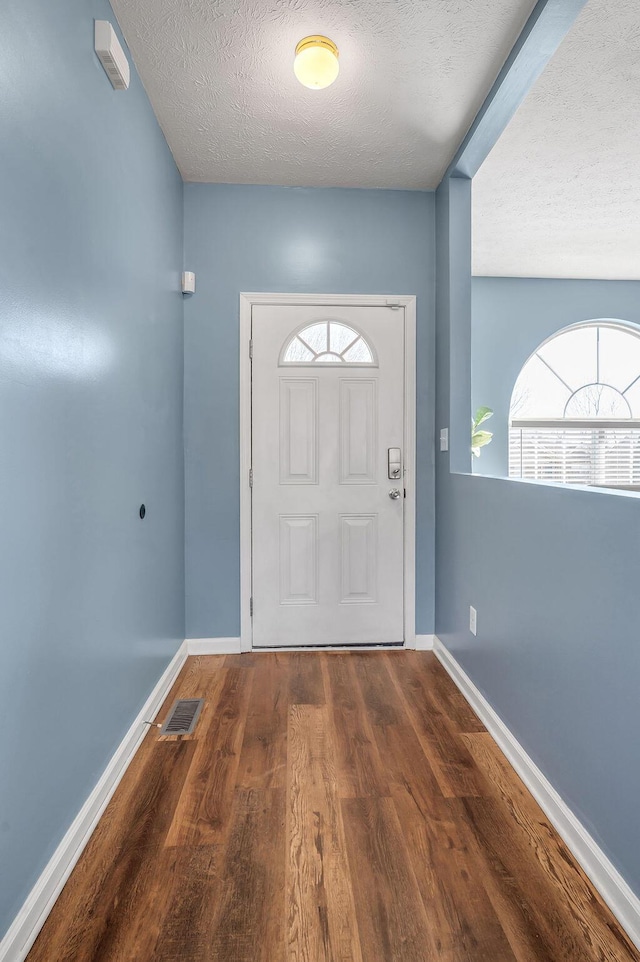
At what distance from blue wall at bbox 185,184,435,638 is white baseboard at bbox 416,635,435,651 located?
A: 1.01m

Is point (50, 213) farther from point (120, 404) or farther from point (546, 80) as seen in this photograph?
point (546, 80)

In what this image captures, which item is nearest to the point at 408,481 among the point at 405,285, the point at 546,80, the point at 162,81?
the point at 405,285

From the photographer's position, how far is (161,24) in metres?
1.81

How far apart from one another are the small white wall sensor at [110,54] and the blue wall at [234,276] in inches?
45.7

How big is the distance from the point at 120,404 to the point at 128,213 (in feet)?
2.28

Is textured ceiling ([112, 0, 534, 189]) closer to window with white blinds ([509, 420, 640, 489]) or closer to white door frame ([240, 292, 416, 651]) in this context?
white door frame ([240, 292, 416, 651])

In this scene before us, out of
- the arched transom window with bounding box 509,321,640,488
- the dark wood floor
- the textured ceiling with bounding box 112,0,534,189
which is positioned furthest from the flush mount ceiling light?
the arched transom window with bounding box 509,321,640,488

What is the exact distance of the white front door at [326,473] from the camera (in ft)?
9.62

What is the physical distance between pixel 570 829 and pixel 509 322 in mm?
4053

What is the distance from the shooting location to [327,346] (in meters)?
2.95

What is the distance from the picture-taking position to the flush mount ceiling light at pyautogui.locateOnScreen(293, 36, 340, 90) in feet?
5.97

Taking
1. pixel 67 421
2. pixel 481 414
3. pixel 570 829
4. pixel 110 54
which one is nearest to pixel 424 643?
pixel 570 829

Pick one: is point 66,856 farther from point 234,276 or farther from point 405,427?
point 234,276

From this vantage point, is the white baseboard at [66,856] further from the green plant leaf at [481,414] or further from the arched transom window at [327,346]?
the green plant leaf at [481,414]
